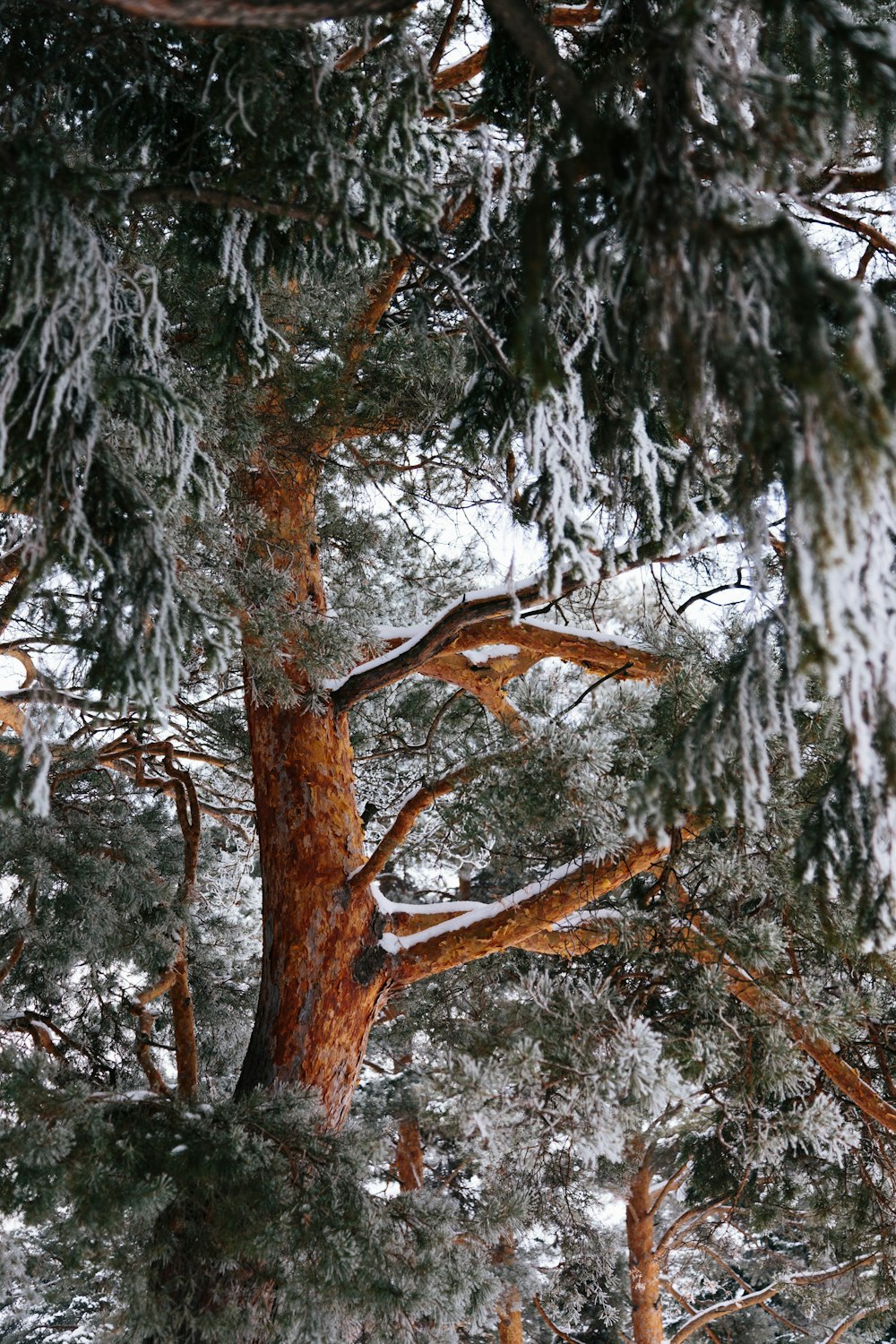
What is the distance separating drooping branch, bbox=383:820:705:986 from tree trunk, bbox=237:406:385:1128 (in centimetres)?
13

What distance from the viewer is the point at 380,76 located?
7.25 ft

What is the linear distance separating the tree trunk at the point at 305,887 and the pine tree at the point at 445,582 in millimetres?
20

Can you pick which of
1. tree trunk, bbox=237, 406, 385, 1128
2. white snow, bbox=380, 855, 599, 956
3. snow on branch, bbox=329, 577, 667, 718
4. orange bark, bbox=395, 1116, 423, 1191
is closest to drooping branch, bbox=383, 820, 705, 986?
white snow, bbox=380, 855, 599, 956

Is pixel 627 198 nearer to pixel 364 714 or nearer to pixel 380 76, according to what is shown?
pixel 380 76

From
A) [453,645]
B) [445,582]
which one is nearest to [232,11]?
[453,645]

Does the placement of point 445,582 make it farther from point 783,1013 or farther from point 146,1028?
point 783,1013

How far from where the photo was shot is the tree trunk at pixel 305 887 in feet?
11.9

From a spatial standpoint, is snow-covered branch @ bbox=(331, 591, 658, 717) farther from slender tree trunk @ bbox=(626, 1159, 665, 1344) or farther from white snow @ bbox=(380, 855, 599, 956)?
slender tree trunk @ bbox=(626, 1159, 665, 1344)

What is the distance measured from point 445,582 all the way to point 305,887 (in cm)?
215

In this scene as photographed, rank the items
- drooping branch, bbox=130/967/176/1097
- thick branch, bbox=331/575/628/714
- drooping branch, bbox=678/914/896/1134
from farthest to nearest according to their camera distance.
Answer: drooping branch, bbox=130/967/176/1097 < thick branch, bbox=331/575/628/714 < drooping branch, bbox=678/914/896/1134

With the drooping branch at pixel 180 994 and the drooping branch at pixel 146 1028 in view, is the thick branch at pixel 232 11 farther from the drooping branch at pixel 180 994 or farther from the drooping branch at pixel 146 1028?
the drooping branch at pixel 146 1028

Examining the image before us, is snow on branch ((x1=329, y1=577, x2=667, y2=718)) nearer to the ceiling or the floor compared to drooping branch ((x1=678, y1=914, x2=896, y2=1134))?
nearer to the ceiling

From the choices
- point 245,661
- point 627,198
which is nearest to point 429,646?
point 245,661

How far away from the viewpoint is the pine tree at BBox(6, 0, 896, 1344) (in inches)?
55.7
